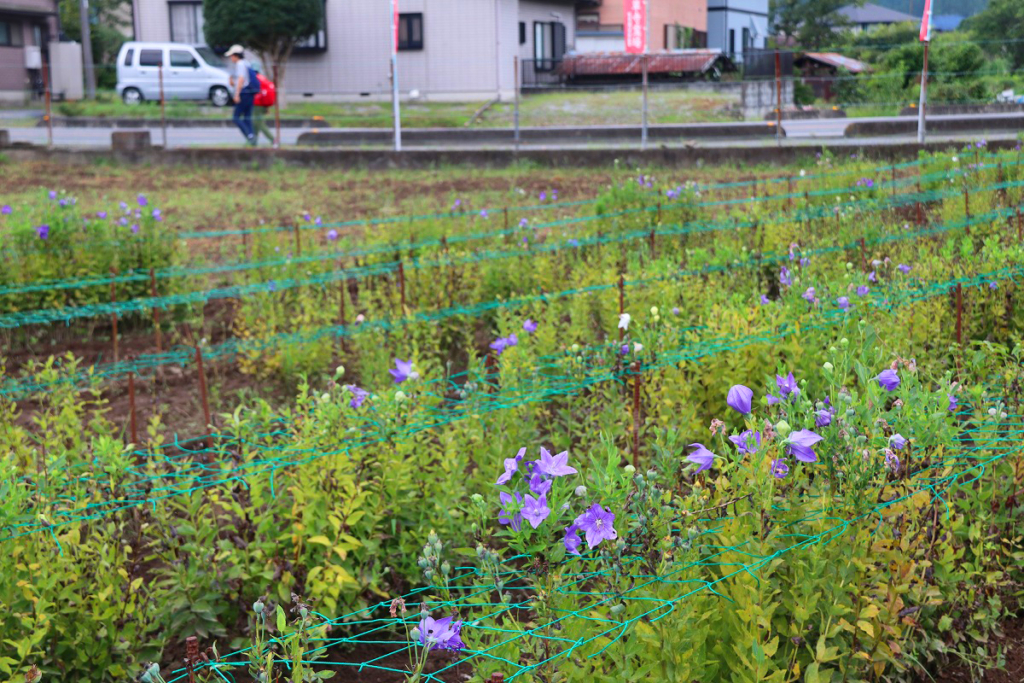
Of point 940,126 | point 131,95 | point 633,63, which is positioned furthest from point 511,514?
point 131,95

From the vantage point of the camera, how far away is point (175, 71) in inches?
1000

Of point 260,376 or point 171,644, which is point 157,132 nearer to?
point 260,376

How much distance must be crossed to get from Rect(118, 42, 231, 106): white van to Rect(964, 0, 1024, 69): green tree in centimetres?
1670

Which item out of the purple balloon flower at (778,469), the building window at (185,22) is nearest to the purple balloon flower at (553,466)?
the purple balloon flower at (778,469)

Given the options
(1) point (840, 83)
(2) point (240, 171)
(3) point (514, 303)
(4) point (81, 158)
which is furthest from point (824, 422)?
(1) point (840, 83)

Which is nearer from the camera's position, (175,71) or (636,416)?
(636,416)

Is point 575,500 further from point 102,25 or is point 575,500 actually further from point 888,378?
point 102,25

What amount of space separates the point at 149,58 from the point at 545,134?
41.3 ft

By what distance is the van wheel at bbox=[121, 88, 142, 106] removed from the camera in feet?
84.8

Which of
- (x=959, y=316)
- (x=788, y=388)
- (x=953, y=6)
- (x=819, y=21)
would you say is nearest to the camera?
(x=788, y=388)

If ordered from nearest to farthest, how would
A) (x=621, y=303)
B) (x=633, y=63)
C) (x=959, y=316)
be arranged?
(x=959, y=316) < (x=621, y=303) < (x=633, y=63)

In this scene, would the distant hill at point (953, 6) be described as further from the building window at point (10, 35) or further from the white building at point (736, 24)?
the building window at point (10, 35)

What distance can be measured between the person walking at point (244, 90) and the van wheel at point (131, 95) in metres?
11.1

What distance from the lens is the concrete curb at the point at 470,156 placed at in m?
12.8
